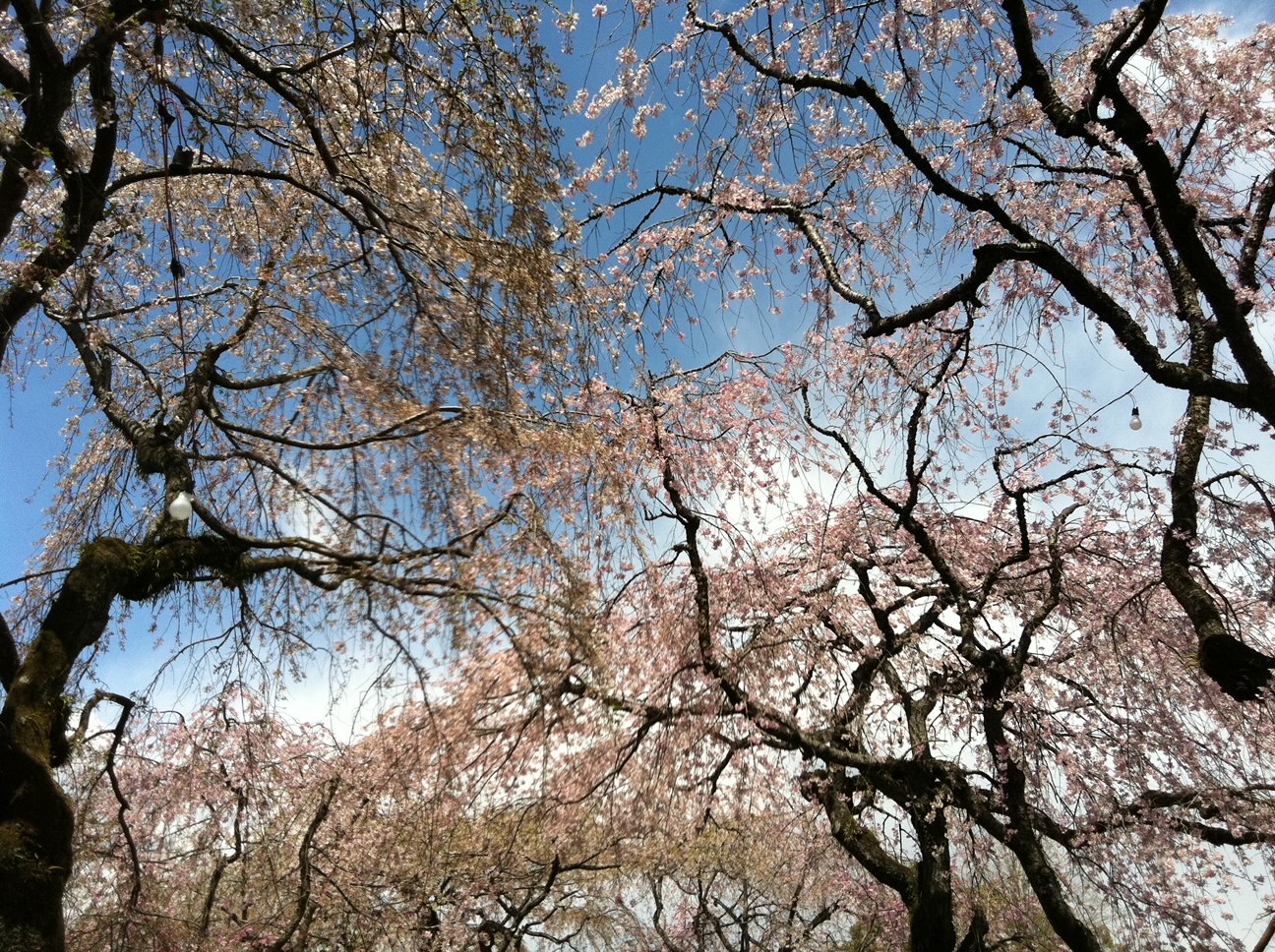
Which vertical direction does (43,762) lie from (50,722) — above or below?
below

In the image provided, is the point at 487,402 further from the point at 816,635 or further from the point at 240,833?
the point at 240,833

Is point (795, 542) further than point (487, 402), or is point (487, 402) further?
point (795, 542)

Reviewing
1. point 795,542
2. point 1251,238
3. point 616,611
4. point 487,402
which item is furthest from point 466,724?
point 1251,238

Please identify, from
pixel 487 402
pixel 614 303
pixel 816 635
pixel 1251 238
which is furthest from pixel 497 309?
pixel 816 635

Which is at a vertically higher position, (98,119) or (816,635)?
(98,119)

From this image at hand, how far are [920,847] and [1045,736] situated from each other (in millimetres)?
1319

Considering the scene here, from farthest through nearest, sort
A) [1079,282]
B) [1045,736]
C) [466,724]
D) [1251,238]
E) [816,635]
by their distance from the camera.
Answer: [816,635] < [1045,736] < [466,724] < [1251,238] < [1079,282]

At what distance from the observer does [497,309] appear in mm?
3580

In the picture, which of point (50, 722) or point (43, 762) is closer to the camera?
point (43, 762)

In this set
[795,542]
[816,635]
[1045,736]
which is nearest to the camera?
[1045,736]

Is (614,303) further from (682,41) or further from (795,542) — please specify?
(795,542)

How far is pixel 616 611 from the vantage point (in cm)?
680

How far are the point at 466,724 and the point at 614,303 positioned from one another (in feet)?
10.2

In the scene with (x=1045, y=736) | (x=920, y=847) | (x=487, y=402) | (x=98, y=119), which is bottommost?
(x=920, y=847)
